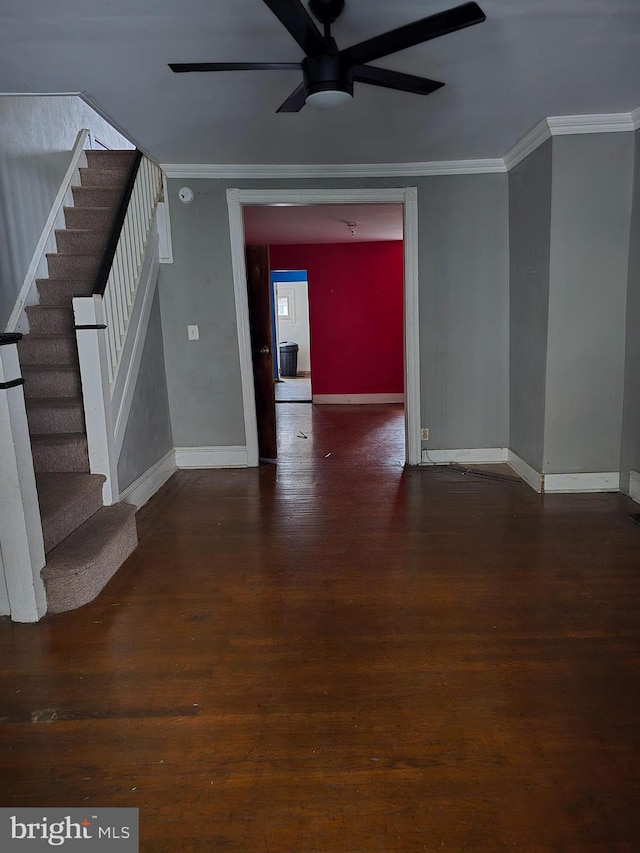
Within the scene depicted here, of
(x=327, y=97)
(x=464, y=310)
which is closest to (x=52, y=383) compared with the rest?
(x=327, y=97)

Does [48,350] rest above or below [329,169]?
below

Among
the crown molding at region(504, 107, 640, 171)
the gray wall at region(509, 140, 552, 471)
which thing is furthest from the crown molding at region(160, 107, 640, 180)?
the crown molding at region(504, 107, 640, 171)

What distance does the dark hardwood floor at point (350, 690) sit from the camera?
1.51 meters

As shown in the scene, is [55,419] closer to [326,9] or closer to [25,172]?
[25,172]

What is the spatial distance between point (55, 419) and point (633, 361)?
3.78 m

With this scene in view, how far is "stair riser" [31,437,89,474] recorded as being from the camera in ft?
10.7

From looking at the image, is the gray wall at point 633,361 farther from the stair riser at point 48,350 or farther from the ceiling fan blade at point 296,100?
the stair riser at point 48,350

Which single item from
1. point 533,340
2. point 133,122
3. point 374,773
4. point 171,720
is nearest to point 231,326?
point 133,122

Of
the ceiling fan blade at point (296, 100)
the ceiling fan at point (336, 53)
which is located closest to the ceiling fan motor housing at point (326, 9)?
the ceiling fan at point (336, 53)

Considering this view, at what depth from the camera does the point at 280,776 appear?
1.64 metres

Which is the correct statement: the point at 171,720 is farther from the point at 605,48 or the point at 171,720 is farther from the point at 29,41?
the point at 605,48

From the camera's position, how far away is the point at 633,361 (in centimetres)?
380

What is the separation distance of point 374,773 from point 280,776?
0.27m

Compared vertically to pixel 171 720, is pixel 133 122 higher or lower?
higher
